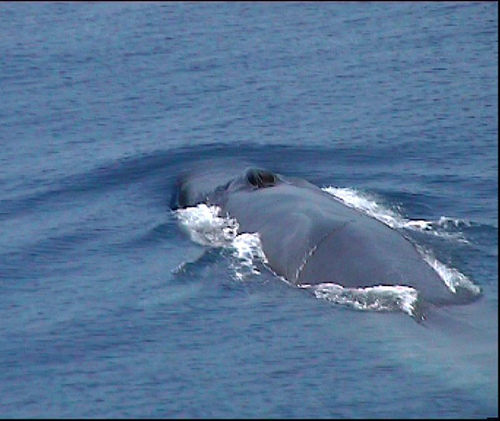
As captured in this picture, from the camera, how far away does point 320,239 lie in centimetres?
4109

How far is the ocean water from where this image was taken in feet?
109

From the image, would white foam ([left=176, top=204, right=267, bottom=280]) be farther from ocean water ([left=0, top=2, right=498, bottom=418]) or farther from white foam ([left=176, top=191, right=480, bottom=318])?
ocean water ([left=0, top=2, right=498, bottom=418])

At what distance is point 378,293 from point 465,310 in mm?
2720

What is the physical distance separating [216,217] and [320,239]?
7624 millimetres

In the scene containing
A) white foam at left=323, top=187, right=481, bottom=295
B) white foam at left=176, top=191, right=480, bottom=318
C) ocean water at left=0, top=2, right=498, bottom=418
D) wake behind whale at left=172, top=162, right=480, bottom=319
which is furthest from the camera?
white foam at left=323, top=187, right=481, bottom=295

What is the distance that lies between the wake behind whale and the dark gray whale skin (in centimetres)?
3

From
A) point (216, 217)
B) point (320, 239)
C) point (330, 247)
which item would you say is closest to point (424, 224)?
point (320, 239)

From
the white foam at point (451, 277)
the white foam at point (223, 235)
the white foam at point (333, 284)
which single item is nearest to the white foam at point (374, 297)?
the white foam at point (333, 284)

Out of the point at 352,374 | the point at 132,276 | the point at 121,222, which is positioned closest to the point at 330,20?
the point at 121,222

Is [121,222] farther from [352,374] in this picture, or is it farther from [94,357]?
[352,374]

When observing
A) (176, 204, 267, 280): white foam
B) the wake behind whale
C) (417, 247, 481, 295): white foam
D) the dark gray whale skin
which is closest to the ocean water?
(176, 204, 267, 280): white foam

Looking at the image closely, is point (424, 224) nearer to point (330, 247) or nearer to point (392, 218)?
point (392, 218)

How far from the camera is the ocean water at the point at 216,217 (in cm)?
3334

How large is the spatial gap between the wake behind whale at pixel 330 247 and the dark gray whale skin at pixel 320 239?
0.10 ft
